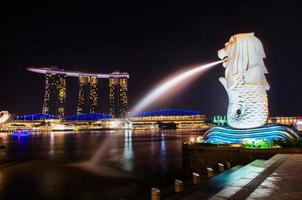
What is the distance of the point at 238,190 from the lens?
9859 millimetres

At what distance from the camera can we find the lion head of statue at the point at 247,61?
26.0 meters

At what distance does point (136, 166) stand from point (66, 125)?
14159 centimetres

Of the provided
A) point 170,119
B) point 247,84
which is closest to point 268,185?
point 247,84

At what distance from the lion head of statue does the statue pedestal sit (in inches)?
157

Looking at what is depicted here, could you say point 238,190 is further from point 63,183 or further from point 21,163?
point 21,163

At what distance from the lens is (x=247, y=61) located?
26172 millimetres

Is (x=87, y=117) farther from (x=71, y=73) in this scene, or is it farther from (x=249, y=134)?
(x=249, y=134)

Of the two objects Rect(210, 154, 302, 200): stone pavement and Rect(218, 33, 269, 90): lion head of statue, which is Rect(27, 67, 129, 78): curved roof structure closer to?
Rect(218, 33, 269, 90): lion head of statue

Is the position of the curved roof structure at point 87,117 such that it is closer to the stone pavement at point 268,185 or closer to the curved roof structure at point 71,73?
the curved roof structure at point 71,73

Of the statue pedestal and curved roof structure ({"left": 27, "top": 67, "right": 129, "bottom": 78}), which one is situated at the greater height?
curved roof structure ({"left": 27, "top": 67, "right": 129, "bottom": 78})

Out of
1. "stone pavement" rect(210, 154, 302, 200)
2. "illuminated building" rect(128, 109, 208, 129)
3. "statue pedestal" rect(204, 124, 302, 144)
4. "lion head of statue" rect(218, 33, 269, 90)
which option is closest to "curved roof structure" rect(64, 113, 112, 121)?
"illuminated building" rect(128, 109, 208, 129)

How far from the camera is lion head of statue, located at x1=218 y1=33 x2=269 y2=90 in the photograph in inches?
1023

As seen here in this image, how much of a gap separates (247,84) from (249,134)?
4268 mm

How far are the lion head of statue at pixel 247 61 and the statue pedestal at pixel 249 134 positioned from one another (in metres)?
3.99
